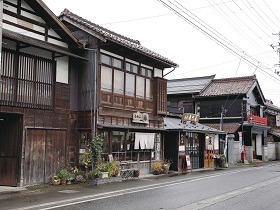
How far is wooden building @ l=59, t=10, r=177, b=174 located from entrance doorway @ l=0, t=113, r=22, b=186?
353 centimetres

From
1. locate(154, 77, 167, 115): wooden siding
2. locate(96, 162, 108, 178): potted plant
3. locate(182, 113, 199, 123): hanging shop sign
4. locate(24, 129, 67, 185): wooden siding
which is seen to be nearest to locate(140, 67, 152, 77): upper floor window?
locate(154, 77, 167, 115): wooden siding

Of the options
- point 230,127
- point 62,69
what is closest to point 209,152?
point 230,127

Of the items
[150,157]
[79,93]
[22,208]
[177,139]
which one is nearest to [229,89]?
[177,139]

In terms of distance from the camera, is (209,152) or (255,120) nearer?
(209,152)

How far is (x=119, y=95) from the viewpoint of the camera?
19.4 metres

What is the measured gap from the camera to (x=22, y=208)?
404 inches

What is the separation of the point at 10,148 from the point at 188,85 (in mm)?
32134

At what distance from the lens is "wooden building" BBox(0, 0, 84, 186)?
1458 cm

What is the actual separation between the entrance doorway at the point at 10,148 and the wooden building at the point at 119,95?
3534mm

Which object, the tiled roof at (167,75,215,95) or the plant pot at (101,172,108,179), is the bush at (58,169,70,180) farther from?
the tiled roof at (167,75,215,95)

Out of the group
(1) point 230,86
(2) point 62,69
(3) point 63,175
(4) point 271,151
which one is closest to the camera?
(3) point 63,175

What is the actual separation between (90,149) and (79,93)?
334 centimetres

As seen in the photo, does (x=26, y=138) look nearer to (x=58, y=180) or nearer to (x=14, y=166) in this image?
(x=14, y=166)

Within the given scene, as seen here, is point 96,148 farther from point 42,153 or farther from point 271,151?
point 271,151
